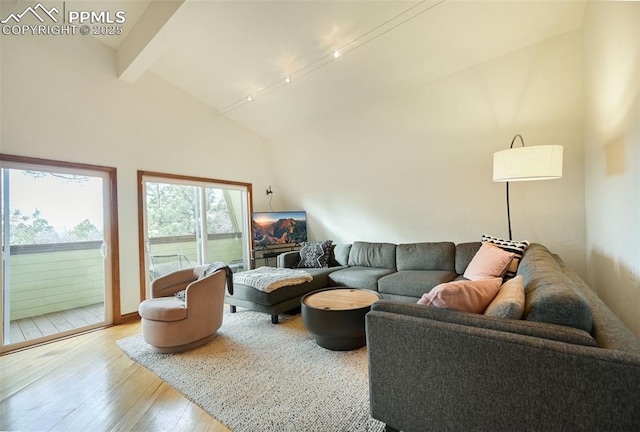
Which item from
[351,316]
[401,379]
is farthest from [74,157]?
[401,379]

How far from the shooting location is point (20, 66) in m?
2.90

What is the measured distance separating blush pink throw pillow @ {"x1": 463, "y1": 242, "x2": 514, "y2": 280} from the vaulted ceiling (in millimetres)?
2151

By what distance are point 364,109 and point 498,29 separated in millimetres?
1825

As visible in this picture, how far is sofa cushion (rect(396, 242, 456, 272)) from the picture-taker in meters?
3.61

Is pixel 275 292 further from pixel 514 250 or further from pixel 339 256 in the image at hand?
pixel 514 250

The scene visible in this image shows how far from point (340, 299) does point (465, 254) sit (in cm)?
181

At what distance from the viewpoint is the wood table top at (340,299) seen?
8.45 ft

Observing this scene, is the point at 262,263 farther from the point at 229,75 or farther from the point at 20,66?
the point at 20,66

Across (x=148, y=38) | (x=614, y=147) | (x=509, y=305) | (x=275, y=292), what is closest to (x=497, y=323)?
(x=509, y=305)

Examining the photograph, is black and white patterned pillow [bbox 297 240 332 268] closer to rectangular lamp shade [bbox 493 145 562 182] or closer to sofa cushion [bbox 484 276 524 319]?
rectangular lamp shade [bbox 493 145 562 182]

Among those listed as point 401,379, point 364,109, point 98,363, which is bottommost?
point 98,363

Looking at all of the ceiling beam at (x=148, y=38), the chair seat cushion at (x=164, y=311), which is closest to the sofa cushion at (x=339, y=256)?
the chair seat cushion at (x=164, y=311)

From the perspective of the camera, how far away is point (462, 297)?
4.69 feet

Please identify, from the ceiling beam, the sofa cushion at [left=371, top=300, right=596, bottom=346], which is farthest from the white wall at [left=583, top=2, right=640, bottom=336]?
the ceiling beam
